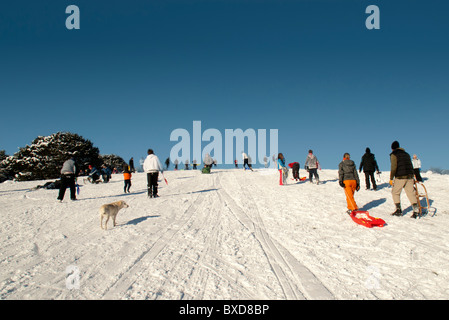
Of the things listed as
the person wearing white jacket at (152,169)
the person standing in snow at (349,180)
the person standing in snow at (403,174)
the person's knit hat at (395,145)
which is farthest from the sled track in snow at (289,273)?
the person wearing white jacket at (152,169)

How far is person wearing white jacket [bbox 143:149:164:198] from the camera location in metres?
11.2

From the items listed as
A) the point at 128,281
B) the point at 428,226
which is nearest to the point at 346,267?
the point at 128,281

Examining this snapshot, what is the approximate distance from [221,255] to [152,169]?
7182 millimetres

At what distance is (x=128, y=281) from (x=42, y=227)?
482 cm

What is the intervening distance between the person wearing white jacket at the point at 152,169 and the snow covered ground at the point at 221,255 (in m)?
2.45

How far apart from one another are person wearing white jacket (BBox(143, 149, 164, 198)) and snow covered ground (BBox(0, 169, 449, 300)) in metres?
2.45

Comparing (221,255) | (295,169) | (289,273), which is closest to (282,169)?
(295,169)

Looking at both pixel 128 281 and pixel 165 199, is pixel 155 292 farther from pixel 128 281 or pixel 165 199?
pixel 165 199

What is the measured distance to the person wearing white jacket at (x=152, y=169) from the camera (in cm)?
1122

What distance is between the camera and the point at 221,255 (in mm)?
4953

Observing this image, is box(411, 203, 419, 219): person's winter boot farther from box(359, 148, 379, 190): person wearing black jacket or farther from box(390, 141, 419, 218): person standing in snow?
box(359, 148, 379, 190): person wearing black jacket

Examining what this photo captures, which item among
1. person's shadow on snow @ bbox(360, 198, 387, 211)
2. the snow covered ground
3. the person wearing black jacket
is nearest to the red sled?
the snow covered ground

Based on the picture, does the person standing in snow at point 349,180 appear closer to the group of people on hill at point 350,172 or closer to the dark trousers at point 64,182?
the group of people on hill at point 350,172

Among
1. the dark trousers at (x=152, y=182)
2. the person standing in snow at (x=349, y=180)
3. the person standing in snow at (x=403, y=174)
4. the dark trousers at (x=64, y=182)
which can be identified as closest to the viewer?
the person standing in snow at (x=403, y=174)
